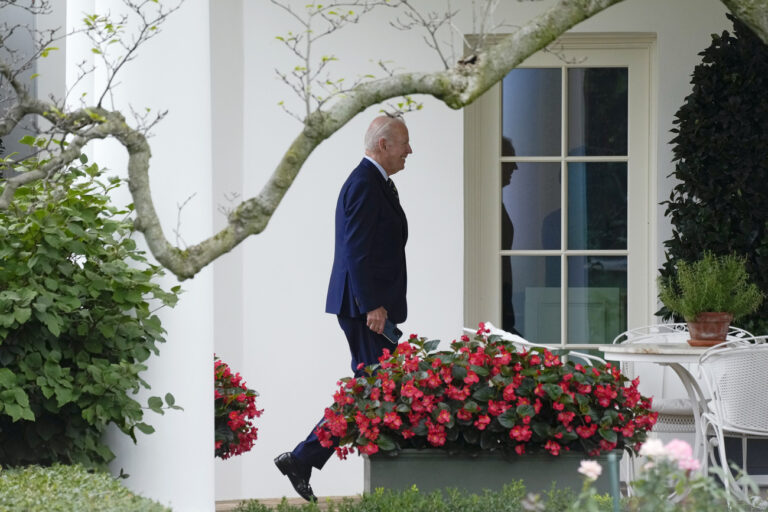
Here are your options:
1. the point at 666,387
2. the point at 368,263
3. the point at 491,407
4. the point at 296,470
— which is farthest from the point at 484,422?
the point at 666,387

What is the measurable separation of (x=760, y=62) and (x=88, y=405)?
374cm

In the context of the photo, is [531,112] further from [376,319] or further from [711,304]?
[376,319]

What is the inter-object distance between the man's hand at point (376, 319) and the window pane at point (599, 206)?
1883mm

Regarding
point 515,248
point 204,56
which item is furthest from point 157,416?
point 515,248

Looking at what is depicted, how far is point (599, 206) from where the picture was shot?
19.9 feet

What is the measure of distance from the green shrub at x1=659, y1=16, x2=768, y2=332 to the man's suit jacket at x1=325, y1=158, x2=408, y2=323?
1.70m

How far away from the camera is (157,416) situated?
355 cm

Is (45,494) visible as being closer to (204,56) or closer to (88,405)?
(88,405)

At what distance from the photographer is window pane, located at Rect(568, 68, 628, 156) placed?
6008 millimetres

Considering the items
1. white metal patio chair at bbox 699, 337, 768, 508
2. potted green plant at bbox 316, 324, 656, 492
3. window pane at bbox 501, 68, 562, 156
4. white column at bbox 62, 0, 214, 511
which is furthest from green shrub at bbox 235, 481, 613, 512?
window pane at bbox 501, 68, 562, 156

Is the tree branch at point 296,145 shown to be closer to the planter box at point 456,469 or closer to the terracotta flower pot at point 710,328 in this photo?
the planter box at point 456,469

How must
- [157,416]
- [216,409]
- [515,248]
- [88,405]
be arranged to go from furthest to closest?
[515,248], [216,409], [157,416], [88,405]

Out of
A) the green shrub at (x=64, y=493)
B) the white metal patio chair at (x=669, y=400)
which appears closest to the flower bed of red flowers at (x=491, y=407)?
the green shrub at (x=64, y=493)

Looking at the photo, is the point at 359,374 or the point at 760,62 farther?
the point at 760,62
